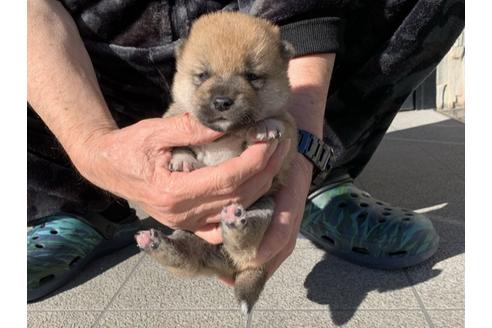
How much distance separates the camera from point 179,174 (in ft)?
5.39

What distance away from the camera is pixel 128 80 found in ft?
8.46

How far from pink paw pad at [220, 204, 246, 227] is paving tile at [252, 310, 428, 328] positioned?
0.58m

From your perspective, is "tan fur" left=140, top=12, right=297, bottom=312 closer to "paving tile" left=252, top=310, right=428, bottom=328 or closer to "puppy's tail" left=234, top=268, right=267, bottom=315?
"puppy's tail" left=234, top=268, right=267, bottom=315

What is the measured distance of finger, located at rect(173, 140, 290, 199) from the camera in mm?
1597

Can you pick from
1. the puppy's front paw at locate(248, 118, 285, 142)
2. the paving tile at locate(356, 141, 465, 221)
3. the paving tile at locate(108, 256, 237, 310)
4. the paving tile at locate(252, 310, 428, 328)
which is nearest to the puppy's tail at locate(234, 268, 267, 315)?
the paving tile at locate(252, 310, 428, 328)

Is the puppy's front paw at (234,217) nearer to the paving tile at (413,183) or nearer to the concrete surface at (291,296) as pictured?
the concrete surface at (291,296)

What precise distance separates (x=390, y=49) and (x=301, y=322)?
146 centimetres

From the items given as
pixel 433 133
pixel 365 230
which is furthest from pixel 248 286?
pixel 433 133

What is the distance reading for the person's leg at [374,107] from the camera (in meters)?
2.45

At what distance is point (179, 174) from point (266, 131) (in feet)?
1.09

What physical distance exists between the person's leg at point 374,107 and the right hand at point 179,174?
94 centimetres

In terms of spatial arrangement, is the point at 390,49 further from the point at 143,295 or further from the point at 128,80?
the point at 143,295

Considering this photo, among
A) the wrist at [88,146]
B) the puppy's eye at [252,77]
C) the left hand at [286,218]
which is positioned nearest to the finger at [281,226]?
the left hand at [286,218]

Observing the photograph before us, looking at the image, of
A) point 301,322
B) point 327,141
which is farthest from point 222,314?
point 327,141
